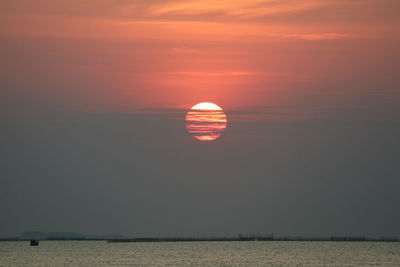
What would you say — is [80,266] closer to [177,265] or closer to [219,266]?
[177,265]

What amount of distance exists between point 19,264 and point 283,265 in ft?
174

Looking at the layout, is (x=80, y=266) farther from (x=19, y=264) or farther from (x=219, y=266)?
(x=219, y=266)

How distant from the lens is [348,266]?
137 meters

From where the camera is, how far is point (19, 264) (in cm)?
14262

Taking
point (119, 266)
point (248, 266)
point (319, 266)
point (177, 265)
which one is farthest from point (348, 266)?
point (119, 266)

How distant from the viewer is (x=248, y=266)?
133 m

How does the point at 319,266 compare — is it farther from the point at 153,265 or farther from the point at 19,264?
the point at 19,264

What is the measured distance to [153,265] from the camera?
137625 mm

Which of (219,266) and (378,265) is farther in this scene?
(378,265)

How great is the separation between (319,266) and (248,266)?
14.4 meters

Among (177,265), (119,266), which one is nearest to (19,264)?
(119,266)

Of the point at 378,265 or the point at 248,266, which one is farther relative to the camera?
the point at 378,265

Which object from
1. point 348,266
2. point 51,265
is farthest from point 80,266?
point 348,266

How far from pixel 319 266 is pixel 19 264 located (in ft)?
197
